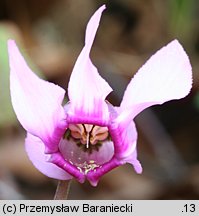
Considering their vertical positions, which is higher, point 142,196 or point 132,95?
point 132,95

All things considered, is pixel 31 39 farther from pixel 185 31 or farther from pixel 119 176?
pixel 119 176

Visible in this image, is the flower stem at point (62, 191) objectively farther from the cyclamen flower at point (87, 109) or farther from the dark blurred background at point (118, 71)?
the dark blurred background at point (118, 71)

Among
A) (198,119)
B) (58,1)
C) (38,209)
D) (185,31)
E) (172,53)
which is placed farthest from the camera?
(58,1)

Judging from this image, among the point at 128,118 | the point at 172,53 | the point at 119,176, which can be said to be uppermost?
the point at 172,53

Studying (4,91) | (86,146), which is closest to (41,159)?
→ (86,146)

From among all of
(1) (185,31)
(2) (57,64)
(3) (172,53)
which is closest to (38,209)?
(3) (172,53)

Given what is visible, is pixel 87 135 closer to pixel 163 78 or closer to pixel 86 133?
pixel 86 133

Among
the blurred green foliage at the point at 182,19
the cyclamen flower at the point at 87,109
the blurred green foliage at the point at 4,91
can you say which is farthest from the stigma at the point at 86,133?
the blurred green foliage at the point at 182,19

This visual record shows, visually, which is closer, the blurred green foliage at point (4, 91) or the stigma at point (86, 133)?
the stigma at point (86, 133)
